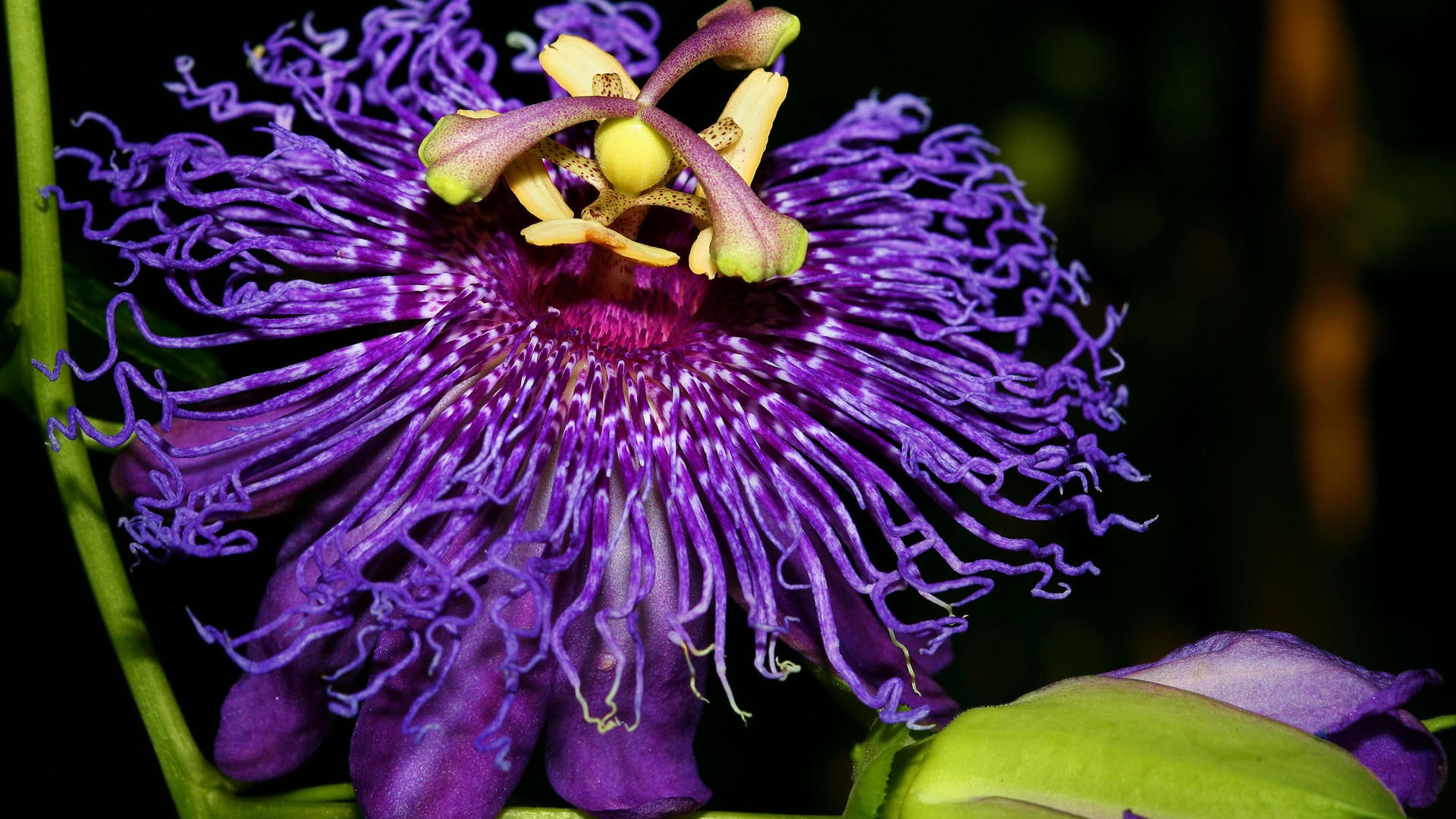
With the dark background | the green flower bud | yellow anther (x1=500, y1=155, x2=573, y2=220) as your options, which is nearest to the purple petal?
the green flower bud

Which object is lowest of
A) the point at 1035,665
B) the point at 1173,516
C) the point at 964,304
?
the point at 1035,665

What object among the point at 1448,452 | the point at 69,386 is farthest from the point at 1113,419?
the point at 1448,452

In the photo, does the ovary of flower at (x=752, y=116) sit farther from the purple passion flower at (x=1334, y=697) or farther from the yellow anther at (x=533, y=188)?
the purple passion flower at (x=1334, y=697)

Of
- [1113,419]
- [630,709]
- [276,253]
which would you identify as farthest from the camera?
[1113,419]

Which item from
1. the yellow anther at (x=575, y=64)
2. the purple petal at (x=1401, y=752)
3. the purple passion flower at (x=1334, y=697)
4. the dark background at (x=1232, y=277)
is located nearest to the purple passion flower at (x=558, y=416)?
the yellow anther at (x=575, y=64)

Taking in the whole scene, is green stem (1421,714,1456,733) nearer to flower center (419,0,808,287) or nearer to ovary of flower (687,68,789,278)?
flower center (419,0,808,287)

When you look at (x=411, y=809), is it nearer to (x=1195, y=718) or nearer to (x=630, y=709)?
(x=630, y=709)

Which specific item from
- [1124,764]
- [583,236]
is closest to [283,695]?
[583,236]
